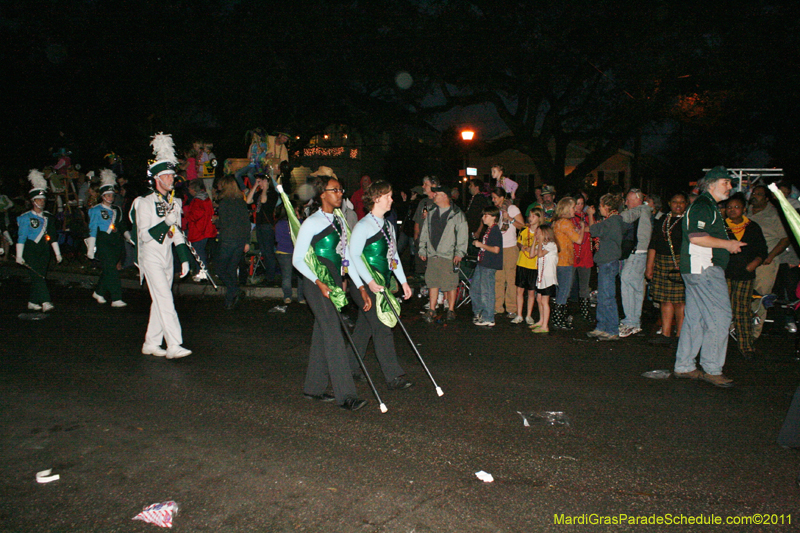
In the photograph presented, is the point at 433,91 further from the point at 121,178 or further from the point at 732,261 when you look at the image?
the point at 732,261

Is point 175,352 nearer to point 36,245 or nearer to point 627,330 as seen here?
point 36,245

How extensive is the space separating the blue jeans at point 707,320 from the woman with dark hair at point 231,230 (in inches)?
271

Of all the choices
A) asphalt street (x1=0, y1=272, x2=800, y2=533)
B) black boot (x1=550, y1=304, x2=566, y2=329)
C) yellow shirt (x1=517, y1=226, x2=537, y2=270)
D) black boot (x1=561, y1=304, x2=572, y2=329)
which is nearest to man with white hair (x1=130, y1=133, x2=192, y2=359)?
asphalt street (x1=0, y1=272, x2=800, y2=533)

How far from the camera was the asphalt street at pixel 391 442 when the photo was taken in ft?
12.1

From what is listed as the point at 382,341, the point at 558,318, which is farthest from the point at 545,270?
the point at 382,341

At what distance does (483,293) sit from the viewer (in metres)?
9.38

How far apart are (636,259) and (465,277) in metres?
3.06

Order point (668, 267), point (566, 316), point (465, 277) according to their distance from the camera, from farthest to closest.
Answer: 1. point (465, 277)
2. point (566, 316)
3. point (668, 267)

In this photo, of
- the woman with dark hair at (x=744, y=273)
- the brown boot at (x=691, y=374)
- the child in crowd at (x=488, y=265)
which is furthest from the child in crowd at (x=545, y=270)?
the brown boot at (x=691, y=374)

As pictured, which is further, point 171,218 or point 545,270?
point 545,270

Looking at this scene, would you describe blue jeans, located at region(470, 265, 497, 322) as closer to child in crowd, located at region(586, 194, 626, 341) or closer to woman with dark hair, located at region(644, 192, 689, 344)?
child in crowd, located at region(586, 194, 626, 341)

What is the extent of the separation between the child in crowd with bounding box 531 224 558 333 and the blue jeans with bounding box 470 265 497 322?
77 centimetres

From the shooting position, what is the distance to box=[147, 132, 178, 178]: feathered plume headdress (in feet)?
23.2

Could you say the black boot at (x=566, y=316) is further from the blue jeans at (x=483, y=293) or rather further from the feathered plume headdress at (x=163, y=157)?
the feathered plume headdress at (x=163, y=157)
